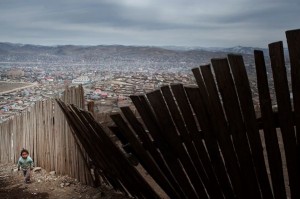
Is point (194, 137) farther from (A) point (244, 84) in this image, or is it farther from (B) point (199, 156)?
(A) point (244, 84)

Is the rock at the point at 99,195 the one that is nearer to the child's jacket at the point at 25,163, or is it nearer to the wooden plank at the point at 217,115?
the child's jacket at the point at 25,163

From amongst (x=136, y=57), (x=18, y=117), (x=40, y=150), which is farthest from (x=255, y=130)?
(x=136, y=57)

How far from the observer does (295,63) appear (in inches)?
86.0

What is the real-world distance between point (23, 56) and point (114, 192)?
15844 cm

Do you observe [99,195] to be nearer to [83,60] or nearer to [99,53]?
[83,60]

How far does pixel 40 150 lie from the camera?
731cm

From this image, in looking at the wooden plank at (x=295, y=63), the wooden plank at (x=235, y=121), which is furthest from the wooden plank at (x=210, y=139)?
the wooden plank at (x=295, y=63)

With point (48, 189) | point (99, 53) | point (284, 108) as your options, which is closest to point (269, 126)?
point (284, 108)

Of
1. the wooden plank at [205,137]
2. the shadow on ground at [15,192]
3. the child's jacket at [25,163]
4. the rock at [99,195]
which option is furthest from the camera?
the child's jacket at [25,163]

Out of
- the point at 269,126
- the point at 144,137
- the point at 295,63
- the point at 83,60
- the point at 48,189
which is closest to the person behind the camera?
the point at 295,63

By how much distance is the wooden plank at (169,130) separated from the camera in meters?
2.68

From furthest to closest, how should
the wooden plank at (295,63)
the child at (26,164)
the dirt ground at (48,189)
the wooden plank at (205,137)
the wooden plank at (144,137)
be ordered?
the child at (26,164), the dirt ground at (48,189), the wooden plank at (144,137), the wooden plank at (205,137), the wooden plank at (295,63)

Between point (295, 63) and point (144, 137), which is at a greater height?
point (295, 63)

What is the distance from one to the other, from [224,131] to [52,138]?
188 inches
